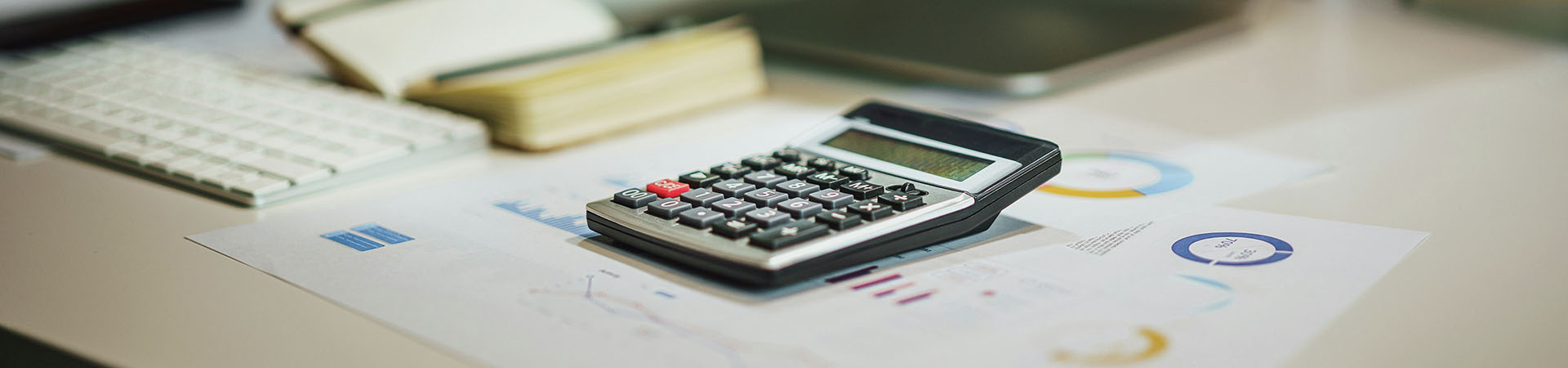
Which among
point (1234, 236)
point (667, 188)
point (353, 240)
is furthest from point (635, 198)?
point (1234, 236)

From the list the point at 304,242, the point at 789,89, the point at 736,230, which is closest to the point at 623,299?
the point at 736,230

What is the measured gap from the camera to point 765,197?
466 millimetres

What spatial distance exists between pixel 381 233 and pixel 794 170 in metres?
0.17

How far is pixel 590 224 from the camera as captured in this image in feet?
1.58

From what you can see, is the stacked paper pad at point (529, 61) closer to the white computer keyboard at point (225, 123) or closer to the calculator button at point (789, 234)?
the white computer keyboard at point (225, 123)

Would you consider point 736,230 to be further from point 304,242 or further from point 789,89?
point 789,89

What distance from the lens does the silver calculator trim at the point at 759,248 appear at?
42cm

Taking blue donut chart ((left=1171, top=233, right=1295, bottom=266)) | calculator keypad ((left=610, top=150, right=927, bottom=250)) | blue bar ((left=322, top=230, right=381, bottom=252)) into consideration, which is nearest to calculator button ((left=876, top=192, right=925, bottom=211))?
calculator keypad ((left=610, top=150, right=927, bottom=250))

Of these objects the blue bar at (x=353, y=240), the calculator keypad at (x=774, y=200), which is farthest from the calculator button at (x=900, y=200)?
the blue bar at (x=353, y=240)

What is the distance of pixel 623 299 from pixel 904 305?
98mm

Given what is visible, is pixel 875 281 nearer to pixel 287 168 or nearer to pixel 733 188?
pixel 733 188

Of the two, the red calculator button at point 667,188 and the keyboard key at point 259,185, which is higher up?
the red calculator button at point 667,188

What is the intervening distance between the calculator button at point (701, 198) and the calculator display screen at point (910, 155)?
3.4 inches

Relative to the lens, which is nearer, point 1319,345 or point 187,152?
point 1319,345
